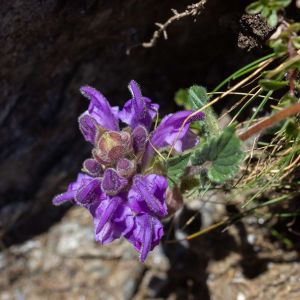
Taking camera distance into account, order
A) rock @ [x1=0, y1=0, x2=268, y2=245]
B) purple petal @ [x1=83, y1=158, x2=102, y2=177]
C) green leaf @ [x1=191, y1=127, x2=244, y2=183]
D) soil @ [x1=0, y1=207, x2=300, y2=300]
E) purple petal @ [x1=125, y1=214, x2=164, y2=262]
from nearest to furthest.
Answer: green leaf @ [x1=191, y1=127, x2=244, y2=183] < purple petal @ [x1=125, y1=214, x2=164, y2=262] < purple petal @ [x1=83, y1=158, x2=102, y2=177] < rock @ [x1=0, y1=0, x2=268, y2=245] < soil @ [x1=0, y1=207, x2=300, y2=300]

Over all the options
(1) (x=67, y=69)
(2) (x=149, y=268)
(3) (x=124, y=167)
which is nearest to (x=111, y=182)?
(3) (x=124, y=167)

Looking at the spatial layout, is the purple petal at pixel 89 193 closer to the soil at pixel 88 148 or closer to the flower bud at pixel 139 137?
the flower bud at pixel 139 137

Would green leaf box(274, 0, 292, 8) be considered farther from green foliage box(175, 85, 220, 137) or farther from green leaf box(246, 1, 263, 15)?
green foliage box(175, 85, 220, 137)

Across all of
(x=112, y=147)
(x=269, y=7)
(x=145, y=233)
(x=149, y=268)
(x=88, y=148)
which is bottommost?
(x=149, y=268)

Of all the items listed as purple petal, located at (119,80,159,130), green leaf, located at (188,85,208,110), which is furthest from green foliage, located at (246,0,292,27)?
purple petal, located at (119,80,159,130)

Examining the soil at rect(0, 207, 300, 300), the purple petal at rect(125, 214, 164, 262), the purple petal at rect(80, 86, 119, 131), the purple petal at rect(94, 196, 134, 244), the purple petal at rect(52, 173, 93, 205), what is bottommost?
the soil at rect(0, 207, 300, 300)

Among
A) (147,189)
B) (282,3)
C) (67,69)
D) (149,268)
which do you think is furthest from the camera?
(149,268)

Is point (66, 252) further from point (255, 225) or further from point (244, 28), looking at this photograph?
point (244, 28)

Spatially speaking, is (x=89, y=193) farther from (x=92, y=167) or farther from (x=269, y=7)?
(x=269, y=7)
